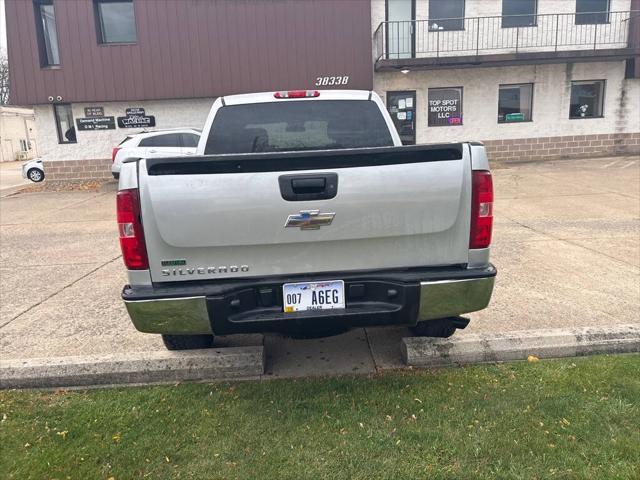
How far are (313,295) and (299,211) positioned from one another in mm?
504

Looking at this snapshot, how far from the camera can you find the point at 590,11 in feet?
55.1

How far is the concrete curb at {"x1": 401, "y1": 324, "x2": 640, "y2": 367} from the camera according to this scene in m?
3.60

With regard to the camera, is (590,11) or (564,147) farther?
(564,147)

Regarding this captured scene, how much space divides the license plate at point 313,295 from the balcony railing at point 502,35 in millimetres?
14551

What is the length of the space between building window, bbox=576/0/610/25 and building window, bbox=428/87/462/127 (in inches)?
186

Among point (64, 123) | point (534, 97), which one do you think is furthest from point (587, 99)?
point (64, 123)

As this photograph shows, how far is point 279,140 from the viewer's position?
407 centimetres

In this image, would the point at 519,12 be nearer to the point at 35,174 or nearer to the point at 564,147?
the point at 564,147

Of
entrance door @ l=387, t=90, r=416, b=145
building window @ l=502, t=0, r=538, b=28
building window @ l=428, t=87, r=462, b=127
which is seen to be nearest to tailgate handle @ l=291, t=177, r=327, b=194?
entrance door @ l=387, t=90, r=416, b=145

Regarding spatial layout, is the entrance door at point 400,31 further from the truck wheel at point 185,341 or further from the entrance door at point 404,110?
the truck wheel at point 185,341

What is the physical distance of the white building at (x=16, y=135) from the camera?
4469 cm

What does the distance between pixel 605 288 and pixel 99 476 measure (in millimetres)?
4656

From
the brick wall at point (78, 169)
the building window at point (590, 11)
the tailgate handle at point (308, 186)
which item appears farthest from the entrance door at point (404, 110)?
the tailgate handle at point (308, 186)

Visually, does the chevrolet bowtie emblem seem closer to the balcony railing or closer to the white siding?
the balcony railing
